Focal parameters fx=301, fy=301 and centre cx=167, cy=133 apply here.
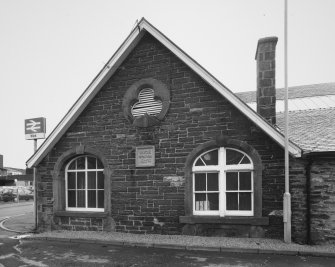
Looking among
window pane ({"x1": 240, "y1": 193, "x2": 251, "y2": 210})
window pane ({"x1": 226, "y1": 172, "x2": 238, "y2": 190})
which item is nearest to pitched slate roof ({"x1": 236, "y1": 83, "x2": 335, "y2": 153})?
window pane ({"x1": 226, "y1": 172, "x2": 238, "y2": 190})

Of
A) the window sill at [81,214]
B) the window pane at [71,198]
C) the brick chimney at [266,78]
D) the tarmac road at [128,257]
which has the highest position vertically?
the brick chimney at [266,78]

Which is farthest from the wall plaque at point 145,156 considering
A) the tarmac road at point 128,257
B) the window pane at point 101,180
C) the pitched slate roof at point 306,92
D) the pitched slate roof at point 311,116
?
the pitched slate roof at point 306,92

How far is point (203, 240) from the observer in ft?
28.1

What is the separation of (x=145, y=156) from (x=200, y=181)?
197 centimetres

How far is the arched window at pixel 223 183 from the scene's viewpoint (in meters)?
9.06

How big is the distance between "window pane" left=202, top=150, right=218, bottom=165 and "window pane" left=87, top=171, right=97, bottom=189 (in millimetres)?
4092

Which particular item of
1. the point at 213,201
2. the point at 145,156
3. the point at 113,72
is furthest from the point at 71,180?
the point at 213,201

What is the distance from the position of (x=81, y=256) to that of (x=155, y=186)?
3.10 meters

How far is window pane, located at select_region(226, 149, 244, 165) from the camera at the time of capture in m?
9.19

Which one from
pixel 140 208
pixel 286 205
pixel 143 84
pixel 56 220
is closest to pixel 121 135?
pixel 143 84

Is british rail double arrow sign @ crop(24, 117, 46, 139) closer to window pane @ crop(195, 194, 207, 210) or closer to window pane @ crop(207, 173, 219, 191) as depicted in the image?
window pane @ crop(195, 194, 207, 210)

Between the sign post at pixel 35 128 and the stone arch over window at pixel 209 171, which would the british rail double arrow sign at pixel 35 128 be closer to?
the sign post at pixel 35 128

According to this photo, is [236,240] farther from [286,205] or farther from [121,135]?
[121,135]

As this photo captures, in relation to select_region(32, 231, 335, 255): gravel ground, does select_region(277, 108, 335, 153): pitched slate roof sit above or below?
above
